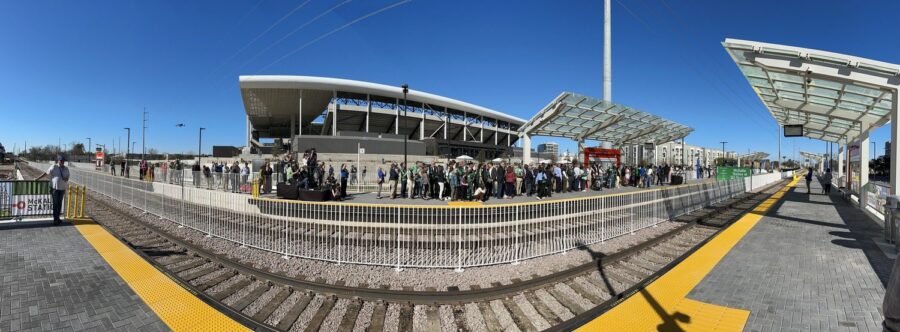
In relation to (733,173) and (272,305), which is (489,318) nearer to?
(272,305)

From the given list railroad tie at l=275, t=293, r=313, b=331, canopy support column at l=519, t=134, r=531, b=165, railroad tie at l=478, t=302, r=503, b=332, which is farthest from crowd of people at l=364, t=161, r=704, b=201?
railroad tie at l=275, t=293, r=313, b=331

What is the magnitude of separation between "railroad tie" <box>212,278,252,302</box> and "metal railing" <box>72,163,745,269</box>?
1.26m

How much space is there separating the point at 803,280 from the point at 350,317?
20.5 ft

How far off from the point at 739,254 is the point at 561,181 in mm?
10081

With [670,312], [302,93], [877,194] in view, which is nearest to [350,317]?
[670,312]

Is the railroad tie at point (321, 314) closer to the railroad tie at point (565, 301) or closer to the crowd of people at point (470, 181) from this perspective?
the railroad tie at point (565, 301)

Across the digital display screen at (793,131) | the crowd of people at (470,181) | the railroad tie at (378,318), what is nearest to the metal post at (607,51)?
the digital display screen at (793,131)

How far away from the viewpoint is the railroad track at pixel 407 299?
3844 mm

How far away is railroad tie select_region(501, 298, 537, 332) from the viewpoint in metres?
3.76

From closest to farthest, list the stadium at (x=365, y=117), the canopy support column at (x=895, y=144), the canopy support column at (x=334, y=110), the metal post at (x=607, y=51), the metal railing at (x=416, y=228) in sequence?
the metal railing at (x=416, y=228) < the canopy support column at (x=895, y=144) < the metal post at (x=607, y=51) < the stadium at (x=365, y=117) < the canopy support column at (x=334, y=110)

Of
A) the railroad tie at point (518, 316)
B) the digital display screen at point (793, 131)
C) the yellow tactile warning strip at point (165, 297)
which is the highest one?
the digital display screen at point (793, 131)

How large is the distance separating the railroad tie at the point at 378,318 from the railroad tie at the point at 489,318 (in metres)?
1.18

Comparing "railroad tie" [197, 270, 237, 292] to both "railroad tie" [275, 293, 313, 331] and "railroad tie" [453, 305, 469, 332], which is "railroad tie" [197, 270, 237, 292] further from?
"railroad tie" [453, 305, 469, 332]

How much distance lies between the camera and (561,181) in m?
16.2
